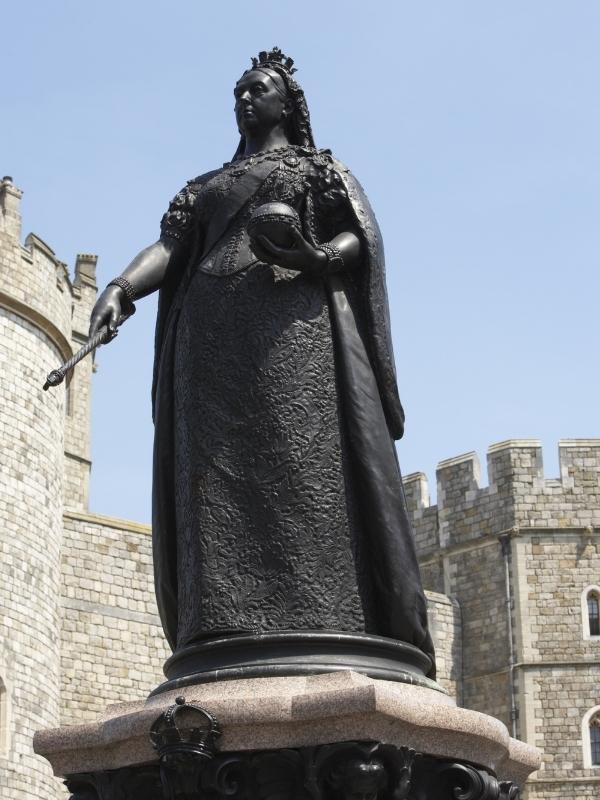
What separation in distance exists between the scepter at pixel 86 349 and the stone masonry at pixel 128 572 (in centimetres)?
1491

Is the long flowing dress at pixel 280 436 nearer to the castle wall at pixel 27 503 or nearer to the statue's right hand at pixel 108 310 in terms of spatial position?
the statue's right hand at pixel 108 310

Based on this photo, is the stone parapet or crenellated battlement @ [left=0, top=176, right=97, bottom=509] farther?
crenellated battlement @ [left=0, top=176, right=97, bottom=509]

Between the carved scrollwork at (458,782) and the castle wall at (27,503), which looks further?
the castle wall at (27,503)

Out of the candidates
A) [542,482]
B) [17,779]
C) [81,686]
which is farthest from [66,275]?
[542,482]

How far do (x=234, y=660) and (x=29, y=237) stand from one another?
18758 mm

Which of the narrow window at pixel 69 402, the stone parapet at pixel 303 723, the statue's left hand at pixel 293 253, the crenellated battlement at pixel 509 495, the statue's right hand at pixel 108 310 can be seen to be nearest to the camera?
the stone parapet at pixel 303 723

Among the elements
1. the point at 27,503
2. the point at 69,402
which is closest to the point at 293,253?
the point at 27,503

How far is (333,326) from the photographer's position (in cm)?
507

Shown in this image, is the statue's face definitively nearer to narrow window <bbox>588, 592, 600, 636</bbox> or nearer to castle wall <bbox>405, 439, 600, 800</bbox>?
castle wall <bbox>405, 439, 600, 800</bbox>

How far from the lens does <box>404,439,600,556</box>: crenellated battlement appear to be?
101 feet

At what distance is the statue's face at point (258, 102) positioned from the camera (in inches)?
213

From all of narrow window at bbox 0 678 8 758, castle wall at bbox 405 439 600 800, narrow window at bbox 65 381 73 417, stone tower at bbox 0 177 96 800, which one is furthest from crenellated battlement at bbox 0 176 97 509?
castle wall at bbox 405 439 600 800

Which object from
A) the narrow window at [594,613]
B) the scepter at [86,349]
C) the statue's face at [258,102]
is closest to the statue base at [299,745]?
the scepter at [86,349]

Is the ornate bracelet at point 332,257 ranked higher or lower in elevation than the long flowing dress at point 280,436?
higher
